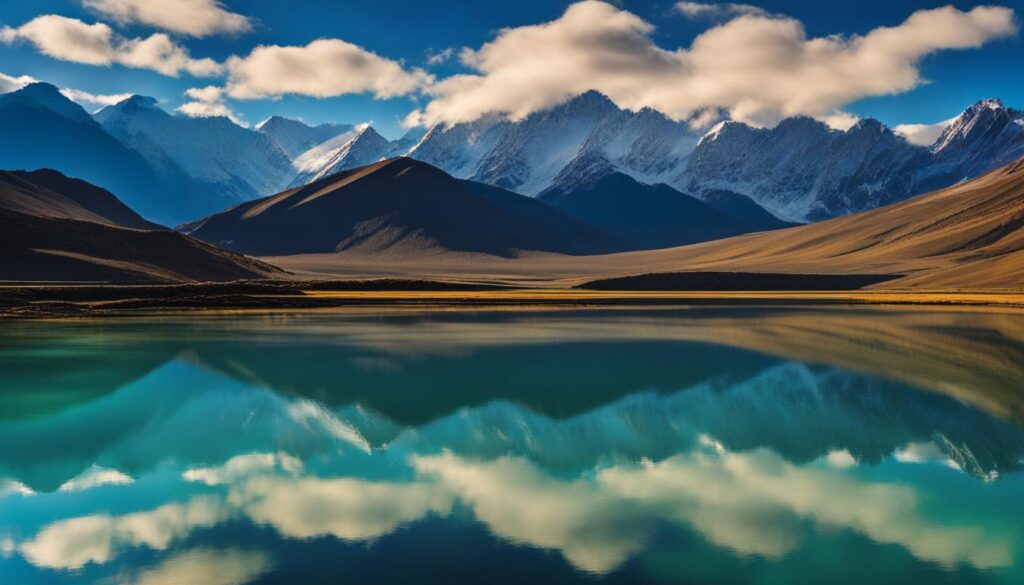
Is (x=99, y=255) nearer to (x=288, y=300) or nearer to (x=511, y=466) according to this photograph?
(x=288, y=300)

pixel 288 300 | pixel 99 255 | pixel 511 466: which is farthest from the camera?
pixel 99 255

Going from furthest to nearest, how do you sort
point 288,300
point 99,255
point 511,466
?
1. point 99,255
2. point 288,300
3. point 511,466

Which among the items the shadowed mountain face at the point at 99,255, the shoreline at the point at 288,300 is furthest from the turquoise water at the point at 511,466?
the shadowed mountain face at the point at 99,255

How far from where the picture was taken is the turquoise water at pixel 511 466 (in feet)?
55.9

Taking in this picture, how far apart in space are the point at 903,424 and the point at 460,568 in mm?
20628

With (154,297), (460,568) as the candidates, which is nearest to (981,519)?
(460,568)

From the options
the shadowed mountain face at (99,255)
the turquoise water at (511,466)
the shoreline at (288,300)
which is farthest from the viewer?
the shadowed mountain face at (99,255)

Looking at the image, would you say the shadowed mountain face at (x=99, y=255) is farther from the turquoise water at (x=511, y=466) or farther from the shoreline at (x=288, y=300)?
the turquoise water at (x=511, y=466)

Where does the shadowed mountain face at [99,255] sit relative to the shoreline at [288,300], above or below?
above

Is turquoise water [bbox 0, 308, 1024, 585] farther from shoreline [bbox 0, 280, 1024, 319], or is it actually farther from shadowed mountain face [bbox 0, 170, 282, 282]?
shadowed mountain face [bbox 0, 170, 282, 282]

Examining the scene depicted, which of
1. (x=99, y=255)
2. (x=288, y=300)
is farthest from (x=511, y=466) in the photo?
(x=99, y=255)

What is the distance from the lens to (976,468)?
24.6 metres

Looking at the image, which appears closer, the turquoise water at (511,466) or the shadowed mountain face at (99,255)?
the turquoise water at (511,466)

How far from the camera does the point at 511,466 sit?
82.1 ft
